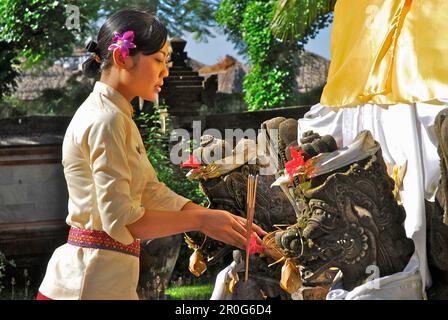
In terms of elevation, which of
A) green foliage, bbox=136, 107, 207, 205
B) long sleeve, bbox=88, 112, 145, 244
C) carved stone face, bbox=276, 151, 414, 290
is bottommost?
green foliage, bbox=136, 107, 207, 205

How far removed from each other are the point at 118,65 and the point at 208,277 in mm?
5894

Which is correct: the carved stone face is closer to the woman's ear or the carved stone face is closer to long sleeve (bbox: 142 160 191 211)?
long sleeve (bbox: 142 160 191 211)

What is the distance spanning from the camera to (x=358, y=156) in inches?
141

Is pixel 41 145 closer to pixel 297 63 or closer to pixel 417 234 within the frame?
pixel 297 63

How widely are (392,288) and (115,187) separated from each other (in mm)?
1368

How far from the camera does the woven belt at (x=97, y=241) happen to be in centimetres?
286

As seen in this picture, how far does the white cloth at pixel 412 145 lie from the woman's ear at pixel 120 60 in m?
1.40

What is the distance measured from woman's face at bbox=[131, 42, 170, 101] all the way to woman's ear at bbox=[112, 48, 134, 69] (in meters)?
0.02

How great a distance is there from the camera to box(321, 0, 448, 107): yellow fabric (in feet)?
13.2

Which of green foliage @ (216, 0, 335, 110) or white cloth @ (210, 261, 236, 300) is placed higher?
green foliage @ (216, 0, 335, 110)

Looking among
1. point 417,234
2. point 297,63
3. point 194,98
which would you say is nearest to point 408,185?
point 417,234

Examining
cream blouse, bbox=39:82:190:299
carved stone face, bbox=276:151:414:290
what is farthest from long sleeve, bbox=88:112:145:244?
carved stone face, bbox=276:151:414:290

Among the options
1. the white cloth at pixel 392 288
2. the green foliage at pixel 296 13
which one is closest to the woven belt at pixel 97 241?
the white cloth at pixel 392 288

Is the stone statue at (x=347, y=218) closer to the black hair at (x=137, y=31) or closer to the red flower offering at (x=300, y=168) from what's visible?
the red flower offering at (x=300, y=168)
